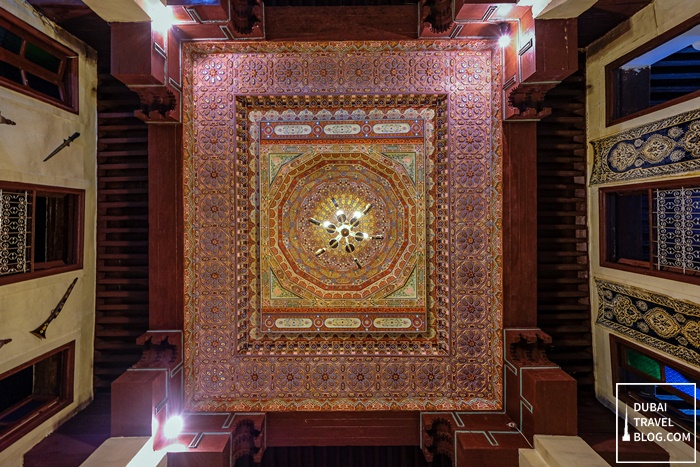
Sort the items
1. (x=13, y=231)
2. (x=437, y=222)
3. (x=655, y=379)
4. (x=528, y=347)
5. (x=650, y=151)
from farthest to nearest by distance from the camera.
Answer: (x=437, y=222) < (x=528, y=347) < (x=655, y=379) < (x=650, y=151) < (x=13, y=231)

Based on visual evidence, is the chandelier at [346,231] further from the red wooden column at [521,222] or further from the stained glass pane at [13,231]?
the stained glass pane at [13,231]

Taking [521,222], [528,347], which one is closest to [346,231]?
[521,222]

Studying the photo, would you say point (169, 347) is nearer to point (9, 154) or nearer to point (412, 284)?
point (9, 154)

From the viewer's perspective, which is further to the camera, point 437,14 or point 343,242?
point 343,242

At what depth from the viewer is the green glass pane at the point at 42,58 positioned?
3.25m

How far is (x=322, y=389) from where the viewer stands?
3.63m

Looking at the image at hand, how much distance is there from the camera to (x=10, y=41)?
120 inches

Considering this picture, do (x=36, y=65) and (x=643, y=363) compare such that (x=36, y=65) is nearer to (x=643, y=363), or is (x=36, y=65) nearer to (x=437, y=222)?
(x=437, y=222)

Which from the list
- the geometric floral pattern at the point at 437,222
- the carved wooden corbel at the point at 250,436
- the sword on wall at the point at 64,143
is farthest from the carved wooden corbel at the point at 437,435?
the sword on wall at the point at 64,143

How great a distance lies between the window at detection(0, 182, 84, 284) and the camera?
2947 millimetres

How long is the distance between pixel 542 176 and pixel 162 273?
15.5 feet

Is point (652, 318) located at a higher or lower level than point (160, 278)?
lower

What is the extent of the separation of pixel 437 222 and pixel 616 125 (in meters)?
2.26

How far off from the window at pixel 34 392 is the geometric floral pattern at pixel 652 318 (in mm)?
6226
